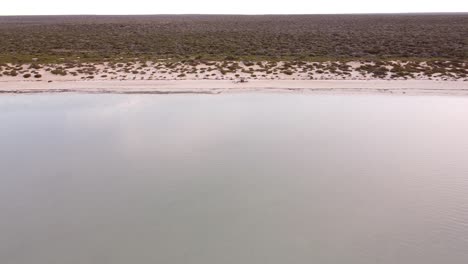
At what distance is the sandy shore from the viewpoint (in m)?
20.2

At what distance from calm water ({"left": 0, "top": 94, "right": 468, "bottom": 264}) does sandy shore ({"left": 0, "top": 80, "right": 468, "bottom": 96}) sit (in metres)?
4.60

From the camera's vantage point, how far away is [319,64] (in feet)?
83.6

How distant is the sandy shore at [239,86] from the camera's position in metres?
20.2

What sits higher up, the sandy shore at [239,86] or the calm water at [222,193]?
the sandy shore at [239,86]

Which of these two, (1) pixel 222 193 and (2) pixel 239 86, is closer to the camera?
(1) pixel 222 193

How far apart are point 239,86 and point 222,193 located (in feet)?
41.0

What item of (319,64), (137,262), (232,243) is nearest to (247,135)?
(232,243)

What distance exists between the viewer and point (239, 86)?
69.4 ft

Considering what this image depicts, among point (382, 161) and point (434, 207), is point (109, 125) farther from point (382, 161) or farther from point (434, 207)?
point (434, 207)

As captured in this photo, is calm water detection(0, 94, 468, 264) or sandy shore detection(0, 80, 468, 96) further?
sandy shore detection(0, 80, 468, 96)

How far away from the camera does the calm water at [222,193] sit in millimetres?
7281

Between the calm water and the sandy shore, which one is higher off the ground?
the sandy shore

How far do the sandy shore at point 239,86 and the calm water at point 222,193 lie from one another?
4598mm

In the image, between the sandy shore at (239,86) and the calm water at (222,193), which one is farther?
the sandy shore at (239,86)
